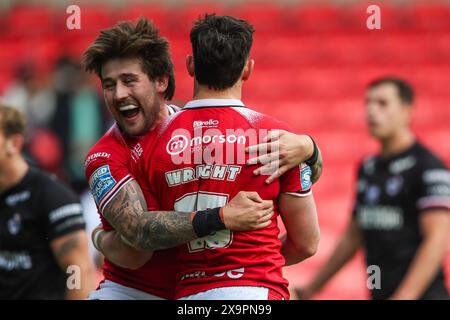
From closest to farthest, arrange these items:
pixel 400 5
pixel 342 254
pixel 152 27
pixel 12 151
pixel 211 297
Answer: pixel 211 297 → pixel 152 27 → pixel 12 151 → pixel 342 254 → pixel 400 5

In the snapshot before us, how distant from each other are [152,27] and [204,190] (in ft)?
2.78

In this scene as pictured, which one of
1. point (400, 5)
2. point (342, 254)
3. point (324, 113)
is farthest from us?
point (400, 5)

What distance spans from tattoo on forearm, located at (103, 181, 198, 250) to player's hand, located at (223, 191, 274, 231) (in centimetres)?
16

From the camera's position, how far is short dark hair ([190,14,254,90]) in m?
4.06

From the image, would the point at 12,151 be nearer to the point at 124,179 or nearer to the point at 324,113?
the point at 124,179

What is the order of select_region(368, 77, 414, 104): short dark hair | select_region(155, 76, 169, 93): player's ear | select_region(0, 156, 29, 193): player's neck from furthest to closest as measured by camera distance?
select_region(368, 77, 414, 104): short dark hair → select_region(0, 156, 29, 193): player's neck → select_region(155, 76, 169, 93): player's ear

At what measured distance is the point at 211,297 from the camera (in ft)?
13.2

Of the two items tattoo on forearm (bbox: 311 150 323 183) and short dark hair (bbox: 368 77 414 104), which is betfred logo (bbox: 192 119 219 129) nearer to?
tattoo on forearm (bbox: 311 150 323 183)

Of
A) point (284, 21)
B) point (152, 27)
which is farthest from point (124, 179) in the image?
point (284, 21)

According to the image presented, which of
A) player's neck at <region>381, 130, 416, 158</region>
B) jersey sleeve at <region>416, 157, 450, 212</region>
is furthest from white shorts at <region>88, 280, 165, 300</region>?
player's neck at <region>381, 130, 416, 158</region>

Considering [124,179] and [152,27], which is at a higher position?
[152,27]

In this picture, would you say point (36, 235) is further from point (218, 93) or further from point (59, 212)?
point (218, 93)

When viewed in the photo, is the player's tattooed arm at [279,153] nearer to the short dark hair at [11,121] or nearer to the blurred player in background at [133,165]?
the blurred player in background at [133,165]

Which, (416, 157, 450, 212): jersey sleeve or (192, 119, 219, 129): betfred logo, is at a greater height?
(192, 119, 219, 129): betfred logo
